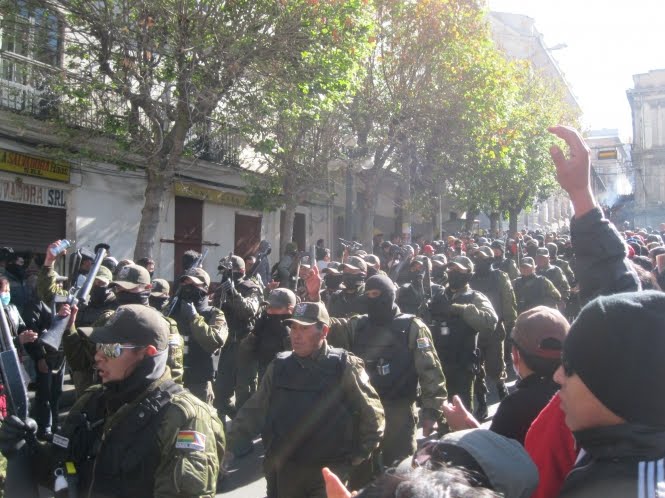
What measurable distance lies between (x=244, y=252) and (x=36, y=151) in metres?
8.42

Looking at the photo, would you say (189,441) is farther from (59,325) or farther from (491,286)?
(491,286)

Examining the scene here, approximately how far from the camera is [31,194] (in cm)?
1418

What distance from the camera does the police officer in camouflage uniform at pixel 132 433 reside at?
277cm

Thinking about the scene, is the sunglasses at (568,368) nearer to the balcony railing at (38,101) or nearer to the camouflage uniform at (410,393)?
the camouflage uniform at (410,393)

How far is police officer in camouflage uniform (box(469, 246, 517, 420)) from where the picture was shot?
7766mm

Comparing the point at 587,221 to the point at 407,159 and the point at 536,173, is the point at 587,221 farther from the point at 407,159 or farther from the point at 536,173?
the point at 536,173

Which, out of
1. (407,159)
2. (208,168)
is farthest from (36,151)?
(407,159)

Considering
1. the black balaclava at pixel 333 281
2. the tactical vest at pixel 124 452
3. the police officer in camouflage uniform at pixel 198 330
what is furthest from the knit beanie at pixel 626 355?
the black balaclava at pixel 333 281

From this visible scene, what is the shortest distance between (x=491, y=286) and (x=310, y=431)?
5.70 metres

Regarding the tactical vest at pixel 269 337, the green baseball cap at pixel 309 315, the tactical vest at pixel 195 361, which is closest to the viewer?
the green baseball cap at pixel 309 315

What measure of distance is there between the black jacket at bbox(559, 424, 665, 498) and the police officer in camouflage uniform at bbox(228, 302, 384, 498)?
244 centimetres

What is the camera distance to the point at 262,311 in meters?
6.94

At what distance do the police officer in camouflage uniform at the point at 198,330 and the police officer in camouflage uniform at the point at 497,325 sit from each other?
2903mm

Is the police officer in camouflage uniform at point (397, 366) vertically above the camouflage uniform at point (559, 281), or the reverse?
the camouflage uniform at point (559, 281)
